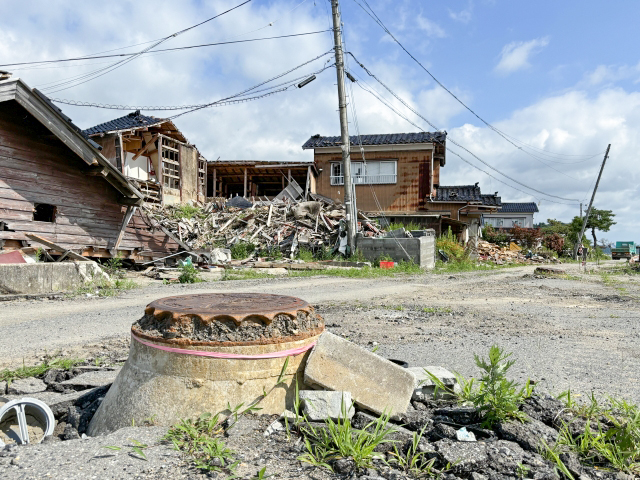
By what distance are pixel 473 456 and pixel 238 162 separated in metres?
26.3

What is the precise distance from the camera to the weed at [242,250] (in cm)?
1889

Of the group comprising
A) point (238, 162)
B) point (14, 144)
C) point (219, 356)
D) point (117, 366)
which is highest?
point (238, 162)

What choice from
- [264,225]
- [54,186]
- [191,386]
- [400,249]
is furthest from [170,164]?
[191,386]

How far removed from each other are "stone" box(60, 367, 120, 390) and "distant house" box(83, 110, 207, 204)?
18792 mm

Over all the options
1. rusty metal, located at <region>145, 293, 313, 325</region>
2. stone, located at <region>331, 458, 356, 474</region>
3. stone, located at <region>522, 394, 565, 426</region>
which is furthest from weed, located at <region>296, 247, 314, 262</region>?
stone, located at <region>331, 458, 356, 474</region>

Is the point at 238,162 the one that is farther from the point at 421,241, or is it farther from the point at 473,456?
the point at 473,456

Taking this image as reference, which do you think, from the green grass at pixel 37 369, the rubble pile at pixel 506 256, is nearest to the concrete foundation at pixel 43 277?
the green grass at pixel 37 369

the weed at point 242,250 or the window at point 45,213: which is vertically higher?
the window at point 45,213

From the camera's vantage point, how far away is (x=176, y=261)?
15.3 metres

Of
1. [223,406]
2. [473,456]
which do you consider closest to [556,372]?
[473,456]

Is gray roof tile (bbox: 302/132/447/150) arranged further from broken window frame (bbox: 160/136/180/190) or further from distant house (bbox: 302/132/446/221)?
broken window frame (bbox: 160/136/180/190)

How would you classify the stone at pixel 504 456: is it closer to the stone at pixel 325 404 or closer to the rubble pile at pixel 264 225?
the stone at pixel 325 404

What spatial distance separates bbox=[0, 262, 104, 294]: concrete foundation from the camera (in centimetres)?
830

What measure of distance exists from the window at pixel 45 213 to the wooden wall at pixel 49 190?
14cm
